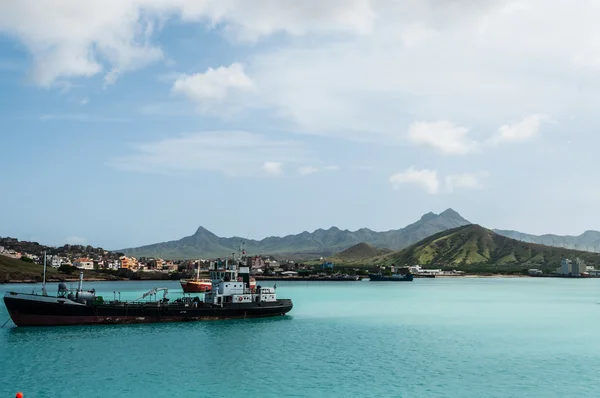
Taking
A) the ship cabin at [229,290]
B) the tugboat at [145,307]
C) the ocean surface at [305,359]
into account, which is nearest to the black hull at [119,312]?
the tugboat at [145,307]

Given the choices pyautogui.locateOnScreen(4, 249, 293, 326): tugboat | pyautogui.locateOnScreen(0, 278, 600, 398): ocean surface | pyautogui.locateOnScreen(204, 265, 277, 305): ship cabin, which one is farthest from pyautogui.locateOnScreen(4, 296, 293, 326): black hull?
pyautogui.locateOnScreen(0, 278, 600, 398): ocean surface

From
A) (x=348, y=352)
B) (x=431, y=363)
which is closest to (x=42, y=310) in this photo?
(x=348, y=352)

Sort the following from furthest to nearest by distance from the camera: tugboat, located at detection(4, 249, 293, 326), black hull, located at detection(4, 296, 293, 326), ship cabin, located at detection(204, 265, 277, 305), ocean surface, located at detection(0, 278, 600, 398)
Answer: ship cabin, located at detection(204, 265, 277, 305)
tugboat, located at detection(4, 249, 293, 326)
black hull, located at detection(4, 296, 293, 326)
ocean surface, located at detection(0, 278, 600, 398)

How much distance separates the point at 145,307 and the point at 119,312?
11.1ft

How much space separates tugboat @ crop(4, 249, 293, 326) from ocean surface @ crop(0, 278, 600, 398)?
5.23ft

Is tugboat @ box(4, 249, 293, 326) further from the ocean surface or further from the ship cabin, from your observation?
the ocean surface

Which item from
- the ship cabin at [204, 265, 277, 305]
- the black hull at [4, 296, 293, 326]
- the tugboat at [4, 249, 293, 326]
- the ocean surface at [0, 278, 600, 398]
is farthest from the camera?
the ship cabin at [204, 265, 277, 305]

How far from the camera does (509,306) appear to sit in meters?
109

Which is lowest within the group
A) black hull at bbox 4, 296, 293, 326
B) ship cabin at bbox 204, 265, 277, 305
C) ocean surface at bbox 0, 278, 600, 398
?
ocean surface at bbox 0, 278, 600, 398

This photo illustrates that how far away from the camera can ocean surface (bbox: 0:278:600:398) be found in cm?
3806

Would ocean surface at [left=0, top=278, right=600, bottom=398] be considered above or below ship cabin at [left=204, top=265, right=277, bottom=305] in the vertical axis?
below

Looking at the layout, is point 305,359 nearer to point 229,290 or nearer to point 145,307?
point 229,290

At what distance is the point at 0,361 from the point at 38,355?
3415 mm

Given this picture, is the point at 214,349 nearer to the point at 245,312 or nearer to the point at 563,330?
the point at 245,312
